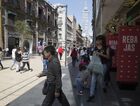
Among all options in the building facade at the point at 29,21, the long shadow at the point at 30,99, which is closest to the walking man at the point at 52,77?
the long shadow at the point at 30,99

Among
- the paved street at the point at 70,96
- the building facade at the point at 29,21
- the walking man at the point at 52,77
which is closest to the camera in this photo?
the walking man at the point at 52,77

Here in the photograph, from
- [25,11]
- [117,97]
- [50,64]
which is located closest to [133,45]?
[117,97]

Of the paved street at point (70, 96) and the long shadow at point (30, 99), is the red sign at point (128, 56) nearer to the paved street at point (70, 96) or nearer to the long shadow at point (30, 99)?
the paved street at point (70, 96)

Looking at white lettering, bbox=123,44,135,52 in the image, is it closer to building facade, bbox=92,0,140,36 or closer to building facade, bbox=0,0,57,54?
building facade, bbox=92,0,140,36

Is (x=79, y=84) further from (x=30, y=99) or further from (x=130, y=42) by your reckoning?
(x=130, y=42)

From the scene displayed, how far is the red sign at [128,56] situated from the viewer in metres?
12.5

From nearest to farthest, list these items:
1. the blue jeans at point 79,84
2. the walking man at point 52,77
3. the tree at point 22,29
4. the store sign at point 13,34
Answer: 1. the walking man at point 52,77
2. the blue jeans at point 79,84
3. the tree at point 22,29
4. the store sign at point 13,34

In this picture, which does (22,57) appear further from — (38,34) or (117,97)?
(38,34)

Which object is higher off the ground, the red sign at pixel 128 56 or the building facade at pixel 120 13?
the building facade at pixel 120 13

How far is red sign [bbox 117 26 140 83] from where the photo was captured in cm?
1245

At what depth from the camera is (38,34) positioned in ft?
217

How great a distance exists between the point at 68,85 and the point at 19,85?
6.07ft

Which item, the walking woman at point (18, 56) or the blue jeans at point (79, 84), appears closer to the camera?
the blue jeans at point (79, 84)

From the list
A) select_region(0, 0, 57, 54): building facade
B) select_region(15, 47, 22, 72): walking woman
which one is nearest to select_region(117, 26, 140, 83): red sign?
select_region(15, 47, 22, 72): walking woman
